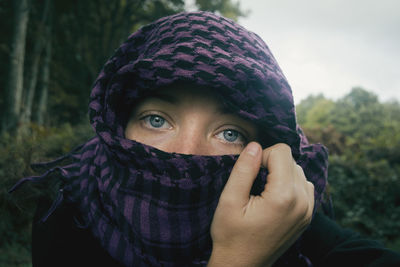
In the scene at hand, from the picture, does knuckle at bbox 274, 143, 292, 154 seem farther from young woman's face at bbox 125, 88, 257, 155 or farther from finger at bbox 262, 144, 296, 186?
young woman's face at bbox 125, 88, 257, 155

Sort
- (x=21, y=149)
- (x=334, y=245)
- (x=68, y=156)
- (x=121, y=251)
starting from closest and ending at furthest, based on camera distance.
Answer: (x=121, y=251) → (x=334, y=245) → (x=68, y=156) → (x=21, y=149)

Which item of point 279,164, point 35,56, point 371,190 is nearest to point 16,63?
point 35,56

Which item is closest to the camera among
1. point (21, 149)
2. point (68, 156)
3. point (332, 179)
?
point (68, 156)

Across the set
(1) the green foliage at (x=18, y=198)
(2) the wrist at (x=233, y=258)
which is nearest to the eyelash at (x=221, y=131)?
(2) the wrist at (x=233, y=258)

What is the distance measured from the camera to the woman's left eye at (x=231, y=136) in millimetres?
1224

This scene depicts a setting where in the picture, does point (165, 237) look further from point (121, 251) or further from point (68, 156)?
point (68, 156)

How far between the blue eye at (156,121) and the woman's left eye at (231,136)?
1.03 ft

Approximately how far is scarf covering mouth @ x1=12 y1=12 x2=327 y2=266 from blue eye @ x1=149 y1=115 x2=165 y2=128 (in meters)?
0.13

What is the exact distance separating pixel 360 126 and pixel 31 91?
34456 mm

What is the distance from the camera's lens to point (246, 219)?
86 cm

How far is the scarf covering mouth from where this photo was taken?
1010 mm

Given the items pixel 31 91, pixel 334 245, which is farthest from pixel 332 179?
pixel 31 91

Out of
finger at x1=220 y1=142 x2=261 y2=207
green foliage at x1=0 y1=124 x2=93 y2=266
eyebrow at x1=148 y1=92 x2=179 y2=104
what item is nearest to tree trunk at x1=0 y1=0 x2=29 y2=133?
green foliage at x1=0 y1=124 x2=93 y2=266

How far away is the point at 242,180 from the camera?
0.90 m
